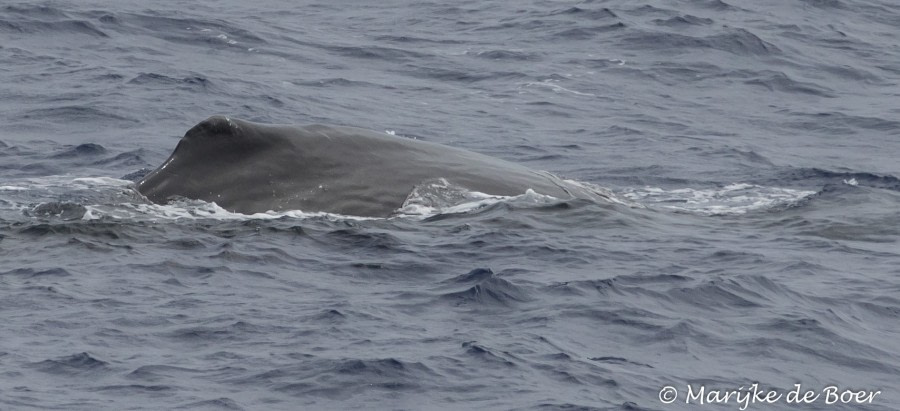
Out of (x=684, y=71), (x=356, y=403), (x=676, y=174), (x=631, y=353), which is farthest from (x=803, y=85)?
(x=356, y=403)

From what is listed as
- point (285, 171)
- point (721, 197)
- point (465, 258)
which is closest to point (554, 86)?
point (721, 197)

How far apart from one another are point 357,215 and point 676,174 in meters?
7.89

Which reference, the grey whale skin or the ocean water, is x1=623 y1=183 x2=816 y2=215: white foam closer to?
the ocean water

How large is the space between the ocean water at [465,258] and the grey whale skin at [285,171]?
313mm

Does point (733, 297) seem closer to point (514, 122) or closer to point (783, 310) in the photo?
point (783, 310)

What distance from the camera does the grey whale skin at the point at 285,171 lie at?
47.6 feet

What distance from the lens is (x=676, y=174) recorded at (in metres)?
21.2
